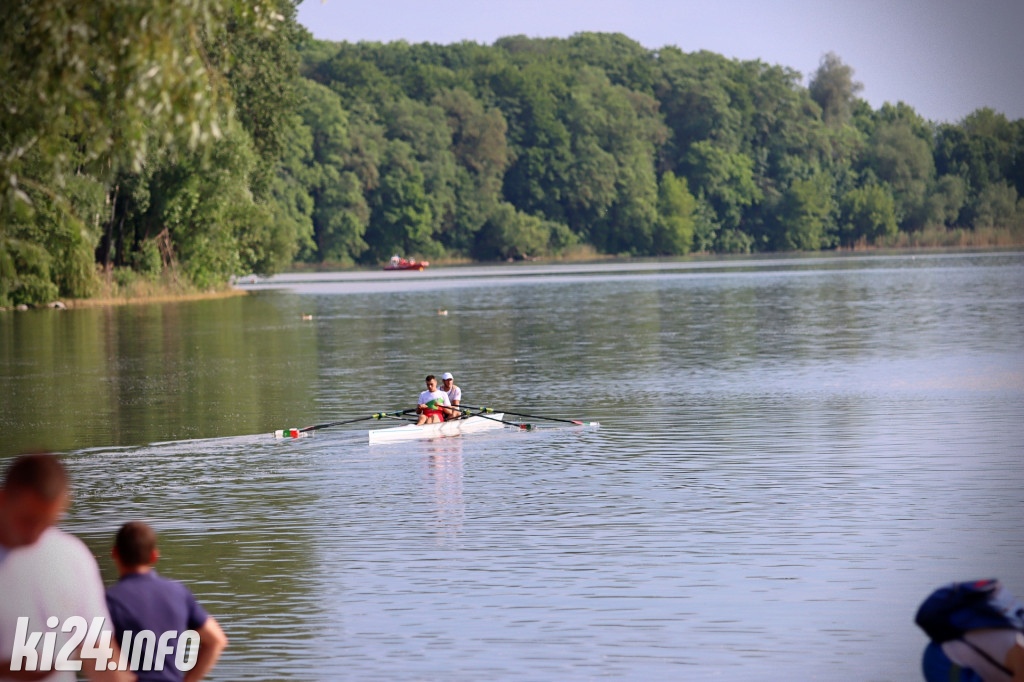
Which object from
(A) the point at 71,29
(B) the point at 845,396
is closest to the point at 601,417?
(B) the point at 845,396

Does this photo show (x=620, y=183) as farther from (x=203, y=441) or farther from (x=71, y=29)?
(x=71, y=29)

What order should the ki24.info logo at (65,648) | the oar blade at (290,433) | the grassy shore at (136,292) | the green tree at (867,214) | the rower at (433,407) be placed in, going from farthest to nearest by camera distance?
1. the green tree at (867,214)
2. the grassy shore at (136,292)
3. the rower at (433,407)
4. the oar blade at (290,433)
5. the ki24.info logo at (65,648)

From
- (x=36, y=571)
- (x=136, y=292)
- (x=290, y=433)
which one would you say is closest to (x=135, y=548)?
(x=36, y=571)

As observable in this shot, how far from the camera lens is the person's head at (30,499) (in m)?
5.78

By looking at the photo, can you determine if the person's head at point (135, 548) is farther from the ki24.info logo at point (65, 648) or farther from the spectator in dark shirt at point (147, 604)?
the ki24.info logo at point (65, 648)

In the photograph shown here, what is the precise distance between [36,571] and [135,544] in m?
0.59

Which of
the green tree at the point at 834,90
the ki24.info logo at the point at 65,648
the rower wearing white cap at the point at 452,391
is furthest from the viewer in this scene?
the green tree at the point at 834,90

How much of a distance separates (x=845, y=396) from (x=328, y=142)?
116310 mm

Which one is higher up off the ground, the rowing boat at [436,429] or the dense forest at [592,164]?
the dense forest at [592,164]

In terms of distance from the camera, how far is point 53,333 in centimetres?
4850

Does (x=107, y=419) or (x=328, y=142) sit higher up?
(x=328, y=142)

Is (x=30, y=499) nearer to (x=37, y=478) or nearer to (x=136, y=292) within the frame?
(x=37, y=478)

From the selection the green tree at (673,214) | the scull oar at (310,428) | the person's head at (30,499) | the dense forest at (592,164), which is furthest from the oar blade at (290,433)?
the green tree at (673,214)

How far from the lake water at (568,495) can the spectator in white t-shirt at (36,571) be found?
14.0 feet
